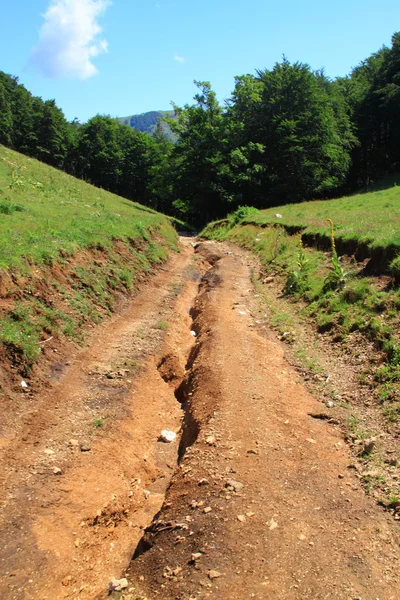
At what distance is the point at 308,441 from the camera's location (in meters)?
7.69

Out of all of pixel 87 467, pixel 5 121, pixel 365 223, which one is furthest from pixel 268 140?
pixel 87 467

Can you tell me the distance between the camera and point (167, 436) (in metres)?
8.76

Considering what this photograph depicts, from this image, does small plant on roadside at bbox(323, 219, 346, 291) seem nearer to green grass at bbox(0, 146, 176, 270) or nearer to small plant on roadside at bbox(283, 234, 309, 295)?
small plant on roadside at bbox(283, 234, 309, 295)

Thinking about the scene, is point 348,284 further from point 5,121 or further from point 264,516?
point 5,121

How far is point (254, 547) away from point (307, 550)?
0.62 metres

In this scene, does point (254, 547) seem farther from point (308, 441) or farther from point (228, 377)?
point (228, 377)

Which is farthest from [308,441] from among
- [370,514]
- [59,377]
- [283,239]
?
[283,239]

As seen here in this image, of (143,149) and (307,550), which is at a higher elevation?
(143,149)

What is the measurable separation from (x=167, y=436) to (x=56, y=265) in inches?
246

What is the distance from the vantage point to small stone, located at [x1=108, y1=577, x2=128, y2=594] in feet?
17.0

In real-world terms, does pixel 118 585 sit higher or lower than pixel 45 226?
lower

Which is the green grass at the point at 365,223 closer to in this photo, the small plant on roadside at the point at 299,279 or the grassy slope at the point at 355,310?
the grassy slope at the point at 355,310

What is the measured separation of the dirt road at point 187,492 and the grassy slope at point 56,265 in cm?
106

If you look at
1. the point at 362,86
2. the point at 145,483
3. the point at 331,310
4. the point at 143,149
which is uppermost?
the point at 362,86
